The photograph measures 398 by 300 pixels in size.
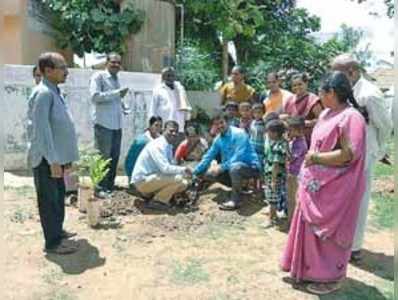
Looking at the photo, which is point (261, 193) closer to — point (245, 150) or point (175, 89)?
point (245, 150)

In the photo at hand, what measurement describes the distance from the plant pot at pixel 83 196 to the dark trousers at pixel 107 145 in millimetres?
586

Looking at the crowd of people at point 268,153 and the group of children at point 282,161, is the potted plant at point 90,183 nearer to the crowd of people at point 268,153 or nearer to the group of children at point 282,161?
the crowd of people at point 268,153

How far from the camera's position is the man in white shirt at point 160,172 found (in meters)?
6.16

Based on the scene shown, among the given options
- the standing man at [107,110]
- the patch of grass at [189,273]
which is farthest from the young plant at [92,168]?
the patch of grass at [189,273]

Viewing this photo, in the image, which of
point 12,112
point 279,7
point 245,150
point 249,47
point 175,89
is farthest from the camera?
point 279,7

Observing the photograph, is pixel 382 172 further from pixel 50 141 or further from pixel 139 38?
pixel 50 141

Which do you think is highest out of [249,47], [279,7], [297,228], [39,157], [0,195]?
[279,7]

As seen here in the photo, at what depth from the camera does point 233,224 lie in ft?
19.3

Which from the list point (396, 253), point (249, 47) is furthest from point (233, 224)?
point (249, 47)

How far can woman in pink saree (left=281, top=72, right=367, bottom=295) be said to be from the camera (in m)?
3.92

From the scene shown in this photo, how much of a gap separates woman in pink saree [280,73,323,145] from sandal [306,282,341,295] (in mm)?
1826

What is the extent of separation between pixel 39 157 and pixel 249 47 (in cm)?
1145

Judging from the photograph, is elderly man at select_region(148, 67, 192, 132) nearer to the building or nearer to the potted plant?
the potted plant

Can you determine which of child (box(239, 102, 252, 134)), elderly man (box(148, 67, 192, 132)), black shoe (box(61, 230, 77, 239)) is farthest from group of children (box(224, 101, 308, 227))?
black shoe (box(61, 230, 77, 239))
